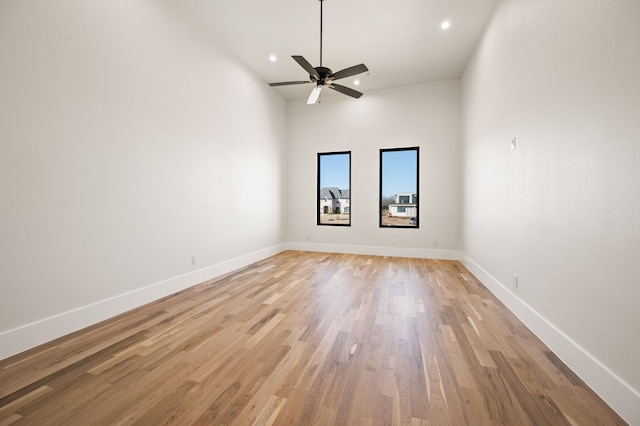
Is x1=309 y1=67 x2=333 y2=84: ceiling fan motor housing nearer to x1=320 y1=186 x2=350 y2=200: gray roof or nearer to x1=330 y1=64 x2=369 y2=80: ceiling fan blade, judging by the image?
x1=330 y1=64 x2=369 y2=80: ceiling fan blade

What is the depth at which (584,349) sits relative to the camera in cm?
168

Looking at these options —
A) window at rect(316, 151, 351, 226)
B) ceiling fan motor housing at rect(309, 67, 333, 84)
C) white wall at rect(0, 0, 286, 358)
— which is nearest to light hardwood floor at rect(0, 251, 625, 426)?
white wall at rect(0, 0, 286, 358)

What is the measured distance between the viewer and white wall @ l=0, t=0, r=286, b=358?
2020 mm

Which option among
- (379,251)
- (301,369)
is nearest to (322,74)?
(301,369)

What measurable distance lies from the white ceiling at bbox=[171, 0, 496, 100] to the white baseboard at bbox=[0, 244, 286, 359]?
11.3 ft

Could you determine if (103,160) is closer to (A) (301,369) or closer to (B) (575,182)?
(A) (301,369)

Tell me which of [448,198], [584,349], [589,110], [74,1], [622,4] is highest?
[74,1]

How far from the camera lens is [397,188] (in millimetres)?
6008

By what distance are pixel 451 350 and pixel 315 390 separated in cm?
109

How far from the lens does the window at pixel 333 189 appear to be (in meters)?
6.40

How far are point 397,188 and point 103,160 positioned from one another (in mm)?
5087

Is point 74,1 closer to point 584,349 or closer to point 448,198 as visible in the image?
point 584,349

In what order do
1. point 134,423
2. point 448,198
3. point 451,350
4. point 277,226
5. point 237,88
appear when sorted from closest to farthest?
point 134,423
point 451,350
point 237,88
point 448,198
point 277,226

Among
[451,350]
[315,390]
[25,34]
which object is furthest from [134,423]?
[25,34]
